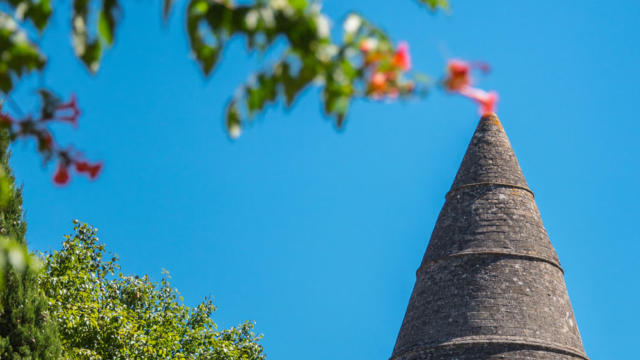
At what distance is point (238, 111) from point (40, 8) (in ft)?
2.76

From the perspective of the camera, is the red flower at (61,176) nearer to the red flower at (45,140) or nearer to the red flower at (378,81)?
the red flower at (45,140)

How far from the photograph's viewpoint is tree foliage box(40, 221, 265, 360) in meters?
23.8

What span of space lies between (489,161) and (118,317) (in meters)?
11.6

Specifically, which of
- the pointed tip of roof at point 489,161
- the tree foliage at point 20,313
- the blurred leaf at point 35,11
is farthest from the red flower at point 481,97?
the pointed tip of roof at point 489,161

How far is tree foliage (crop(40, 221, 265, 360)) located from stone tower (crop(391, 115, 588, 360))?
8.90 m

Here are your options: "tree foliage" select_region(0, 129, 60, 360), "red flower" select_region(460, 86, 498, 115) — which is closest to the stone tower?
"tree foliage" select_region(0, 129, 60, 360)

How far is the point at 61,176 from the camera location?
9.81ft

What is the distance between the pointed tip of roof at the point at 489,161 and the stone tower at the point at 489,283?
4 cm

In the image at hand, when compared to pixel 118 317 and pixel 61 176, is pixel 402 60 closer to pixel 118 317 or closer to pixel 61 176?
pixel 61 176

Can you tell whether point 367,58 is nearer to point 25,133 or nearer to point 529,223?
point 25,133

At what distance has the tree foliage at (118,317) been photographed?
23.8 meters

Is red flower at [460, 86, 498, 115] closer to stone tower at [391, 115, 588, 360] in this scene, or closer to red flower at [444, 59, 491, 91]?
red flower at [444, 59, 491, 91]

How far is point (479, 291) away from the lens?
61.9 ft

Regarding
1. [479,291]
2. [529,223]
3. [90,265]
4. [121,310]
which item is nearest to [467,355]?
[479,291]
